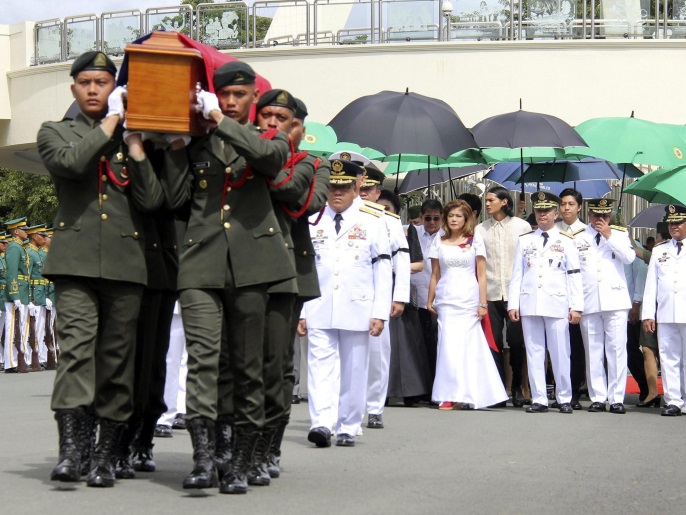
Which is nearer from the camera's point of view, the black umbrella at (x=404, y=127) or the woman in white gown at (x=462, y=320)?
the woman in white gown at (x=462, y=320)

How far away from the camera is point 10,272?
21.5 meters

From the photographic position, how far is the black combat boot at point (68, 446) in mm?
6836

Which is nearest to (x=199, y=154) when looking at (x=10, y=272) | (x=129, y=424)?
(x=129, y=424)

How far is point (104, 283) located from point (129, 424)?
2.75ft

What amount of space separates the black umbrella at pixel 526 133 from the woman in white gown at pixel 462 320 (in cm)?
154

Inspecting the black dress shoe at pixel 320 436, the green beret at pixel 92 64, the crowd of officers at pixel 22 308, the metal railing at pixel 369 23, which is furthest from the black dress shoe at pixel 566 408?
the metal railing at pixel 369 23

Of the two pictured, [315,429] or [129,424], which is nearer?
[129,424]

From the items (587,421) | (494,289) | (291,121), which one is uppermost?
(291,121)

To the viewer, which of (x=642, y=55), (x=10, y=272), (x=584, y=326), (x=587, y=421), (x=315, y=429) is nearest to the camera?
(x=315, y=429)

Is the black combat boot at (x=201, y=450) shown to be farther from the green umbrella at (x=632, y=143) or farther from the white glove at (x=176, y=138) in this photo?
the green umbrella at (x=632, y=143)

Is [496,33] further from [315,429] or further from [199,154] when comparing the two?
[199,154]

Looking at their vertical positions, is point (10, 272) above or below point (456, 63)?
below

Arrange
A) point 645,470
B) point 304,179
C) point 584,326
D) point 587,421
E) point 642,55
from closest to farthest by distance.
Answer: point 304,179 → point 645,470 → point 587,421 → point 584,326 → point 642,55

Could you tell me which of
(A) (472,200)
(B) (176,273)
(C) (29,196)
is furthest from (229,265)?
(C) (29,196)
